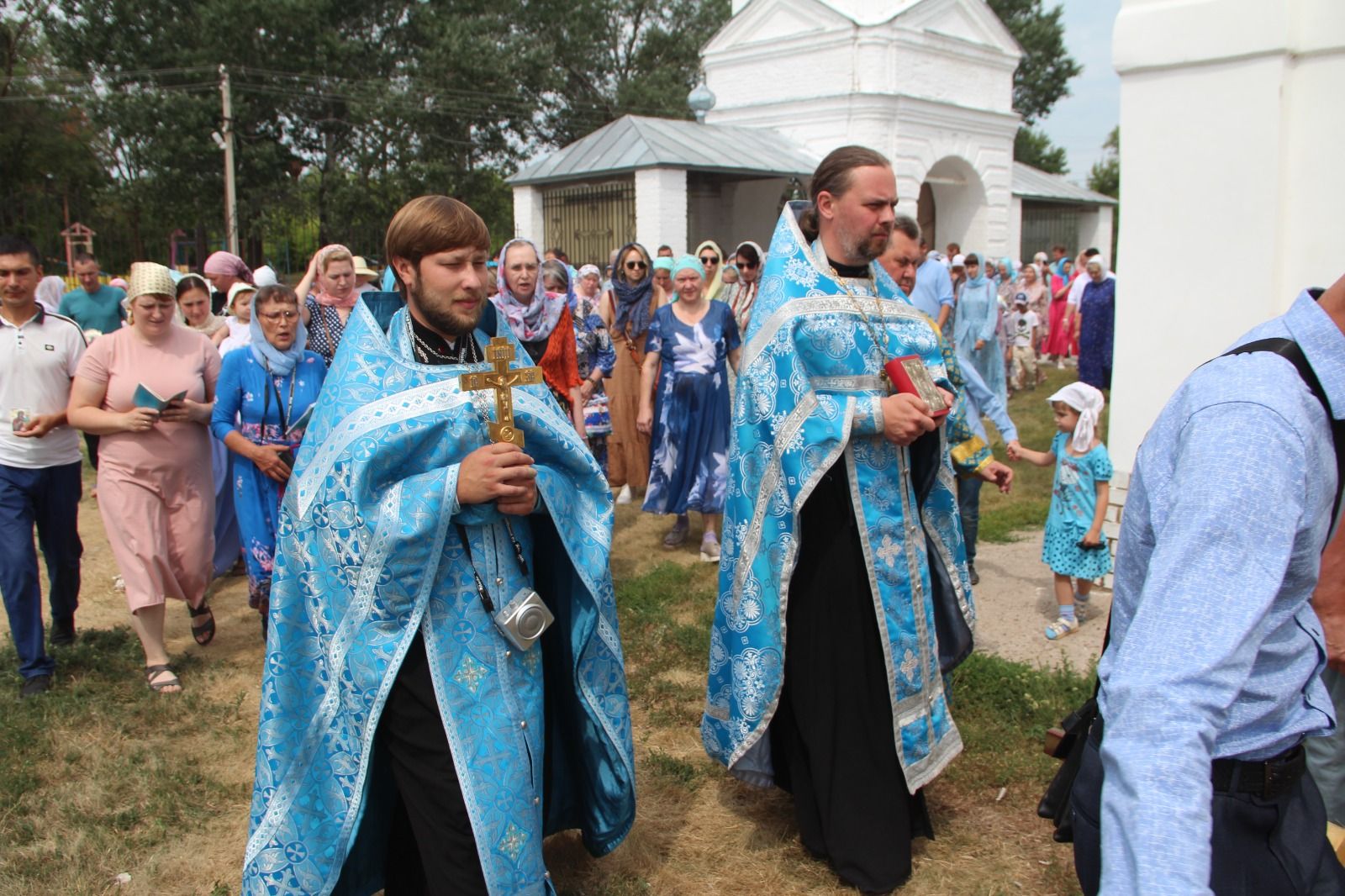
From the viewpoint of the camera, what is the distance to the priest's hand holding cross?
2631 millimetres

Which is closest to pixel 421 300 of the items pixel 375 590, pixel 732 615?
pixel 375 590

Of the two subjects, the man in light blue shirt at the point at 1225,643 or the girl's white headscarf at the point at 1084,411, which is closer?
the man in light blue shirt at the point at 1225,643

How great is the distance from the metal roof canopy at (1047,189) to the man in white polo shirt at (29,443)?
2263 cm

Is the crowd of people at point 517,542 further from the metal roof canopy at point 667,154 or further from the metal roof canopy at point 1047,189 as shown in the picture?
the metal roof canopy at point 1047,189

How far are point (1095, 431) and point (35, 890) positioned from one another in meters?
4.99

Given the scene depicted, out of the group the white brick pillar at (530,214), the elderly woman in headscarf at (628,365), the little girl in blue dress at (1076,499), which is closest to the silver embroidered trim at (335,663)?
the little girl in blue dress at (1076,499)

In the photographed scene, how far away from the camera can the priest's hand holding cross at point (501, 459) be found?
104 inches

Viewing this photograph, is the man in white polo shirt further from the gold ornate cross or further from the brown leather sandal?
the gold ornate cross

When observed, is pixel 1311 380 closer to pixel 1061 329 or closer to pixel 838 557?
pixel 838 557

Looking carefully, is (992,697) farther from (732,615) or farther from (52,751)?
(52,751)

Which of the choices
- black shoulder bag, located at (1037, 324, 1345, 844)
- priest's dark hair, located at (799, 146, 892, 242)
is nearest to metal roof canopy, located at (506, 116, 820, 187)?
priest's dark hair, located at (799, 146, 892, 242)

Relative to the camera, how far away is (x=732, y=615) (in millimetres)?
3701

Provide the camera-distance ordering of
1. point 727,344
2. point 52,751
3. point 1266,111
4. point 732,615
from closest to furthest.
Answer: point 732,615 < point 52,751 < point 1266,111 < point 727,344

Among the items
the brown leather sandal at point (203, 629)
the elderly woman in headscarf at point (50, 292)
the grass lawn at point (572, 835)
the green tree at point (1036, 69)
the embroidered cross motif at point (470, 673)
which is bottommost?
the grass lawn at point (572, 835)
